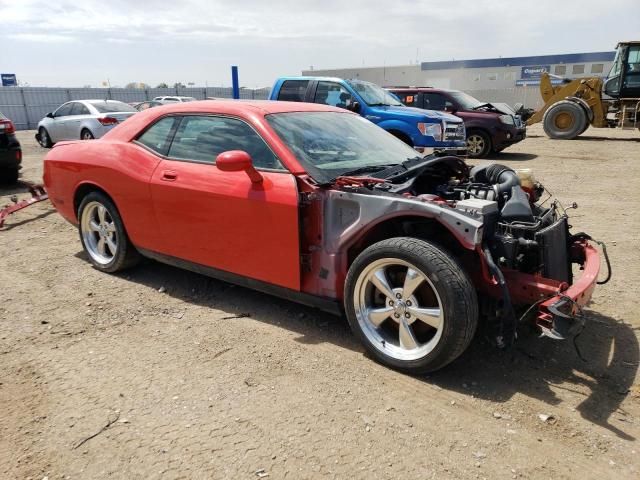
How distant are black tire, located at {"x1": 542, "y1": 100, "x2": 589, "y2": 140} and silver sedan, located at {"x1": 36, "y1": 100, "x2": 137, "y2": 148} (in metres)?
13.7

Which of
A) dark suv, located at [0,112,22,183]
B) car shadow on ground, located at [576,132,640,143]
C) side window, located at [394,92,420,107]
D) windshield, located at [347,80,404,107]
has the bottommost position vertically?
car shadow on ground, located at [576,132,640,143]

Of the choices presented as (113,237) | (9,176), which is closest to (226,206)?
(113,237)

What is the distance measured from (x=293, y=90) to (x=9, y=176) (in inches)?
217

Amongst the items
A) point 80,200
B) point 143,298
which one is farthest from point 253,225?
point 80,200

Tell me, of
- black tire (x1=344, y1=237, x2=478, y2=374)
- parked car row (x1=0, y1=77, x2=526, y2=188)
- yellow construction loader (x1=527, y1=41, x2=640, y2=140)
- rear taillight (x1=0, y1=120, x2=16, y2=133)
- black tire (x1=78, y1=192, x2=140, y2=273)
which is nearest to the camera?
black tire (x1=344, y1=237, x2=478, y2=374)

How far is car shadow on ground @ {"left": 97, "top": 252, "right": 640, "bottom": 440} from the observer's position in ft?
9.39

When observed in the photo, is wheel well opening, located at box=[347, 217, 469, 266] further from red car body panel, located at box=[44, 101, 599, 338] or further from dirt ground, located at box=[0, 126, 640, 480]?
dirt ground, located at box=[0, 126, 640, 480]

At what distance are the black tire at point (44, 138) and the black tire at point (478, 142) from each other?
503 inches

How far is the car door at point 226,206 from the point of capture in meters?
3.38

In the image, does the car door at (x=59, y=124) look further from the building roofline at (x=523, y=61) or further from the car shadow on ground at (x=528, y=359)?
the building roofline at (x=523, y=61)

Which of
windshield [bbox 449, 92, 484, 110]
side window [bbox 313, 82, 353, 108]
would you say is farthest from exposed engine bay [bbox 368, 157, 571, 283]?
windshield [bbox 449, 92, 484, 110]

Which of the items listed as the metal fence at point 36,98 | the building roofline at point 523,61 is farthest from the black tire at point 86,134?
the building roofline at point 523,61

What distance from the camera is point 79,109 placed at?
14477 millimetres

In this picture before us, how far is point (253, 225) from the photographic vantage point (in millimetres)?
3494
